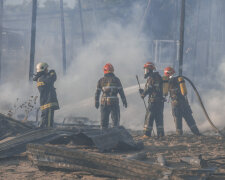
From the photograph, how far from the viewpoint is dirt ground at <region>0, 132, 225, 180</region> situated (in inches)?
193

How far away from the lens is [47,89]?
28.8 ft

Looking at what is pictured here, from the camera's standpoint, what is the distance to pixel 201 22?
78.1 ft

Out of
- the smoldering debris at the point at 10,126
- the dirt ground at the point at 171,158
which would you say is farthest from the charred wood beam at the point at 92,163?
the smoldering debris at the point at 10,126

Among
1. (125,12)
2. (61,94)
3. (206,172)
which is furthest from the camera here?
(125,12)

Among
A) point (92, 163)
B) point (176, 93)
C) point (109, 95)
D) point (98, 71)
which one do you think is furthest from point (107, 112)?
point (98, 71)

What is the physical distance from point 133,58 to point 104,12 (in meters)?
6.14

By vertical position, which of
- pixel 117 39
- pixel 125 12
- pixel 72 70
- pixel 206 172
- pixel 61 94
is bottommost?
pixel 206 172

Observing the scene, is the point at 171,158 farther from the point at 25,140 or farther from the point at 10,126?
the point at 10,126

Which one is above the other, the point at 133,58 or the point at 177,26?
the point at 177,26

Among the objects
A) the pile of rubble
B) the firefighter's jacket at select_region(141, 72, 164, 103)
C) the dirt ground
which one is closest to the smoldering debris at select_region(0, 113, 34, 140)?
the pile of rubble

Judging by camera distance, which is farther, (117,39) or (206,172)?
(117,39)

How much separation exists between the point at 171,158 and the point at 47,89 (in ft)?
12.7

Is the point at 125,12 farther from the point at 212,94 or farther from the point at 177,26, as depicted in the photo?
the point at 212,94

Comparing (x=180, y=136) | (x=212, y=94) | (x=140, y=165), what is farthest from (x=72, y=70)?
(x=140, y=165)
